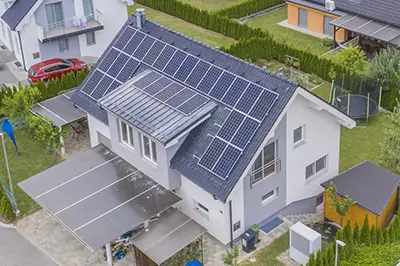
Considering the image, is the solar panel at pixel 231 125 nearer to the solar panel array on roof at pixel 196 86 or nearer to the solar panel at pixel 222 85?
the solar panel array on roof at pixel 196 86

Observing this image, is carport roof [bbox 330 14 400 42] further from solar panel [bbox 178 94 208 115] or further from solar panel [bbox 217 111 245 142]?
solar panel [bbox 217 111 245 142]

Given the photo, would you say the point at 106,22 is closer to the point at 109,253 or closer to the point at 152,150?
the point at 152,150

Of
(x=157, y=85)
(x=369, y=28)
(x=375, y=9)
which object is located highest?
(x=157, y=85)

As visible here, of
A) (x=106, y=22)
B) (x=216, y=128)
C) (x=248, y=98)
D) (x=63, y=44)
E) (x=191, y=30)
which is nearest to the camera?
(x=248, y=98)

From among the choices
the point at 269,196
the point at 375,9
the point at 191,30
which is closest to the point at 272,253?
the point at 269,196

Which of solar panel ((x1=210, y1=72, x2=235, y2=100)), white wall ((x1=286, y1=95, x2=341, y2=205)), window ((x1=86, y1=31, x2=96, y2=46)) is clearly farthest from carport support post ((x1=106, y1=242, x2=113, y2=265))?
window ((x1=86, y1=31, x2=96, y2=46))
